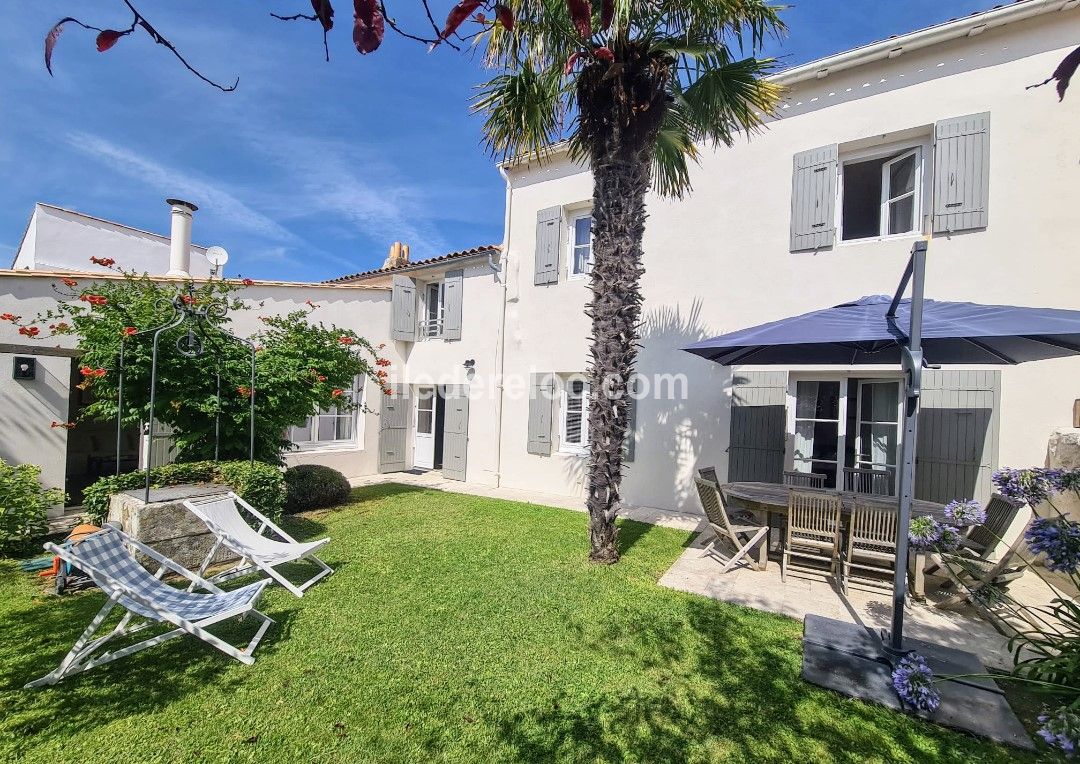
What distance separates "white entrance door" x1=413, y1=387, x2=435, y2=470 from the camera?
43.6 ft

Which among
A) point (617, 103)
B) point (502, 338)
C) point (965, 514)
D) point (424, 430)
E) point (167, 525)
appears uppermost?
point (617, 103)

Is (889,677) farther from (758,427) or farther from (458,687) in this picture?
(758,427)

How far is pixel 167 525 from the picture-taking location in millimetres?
5301

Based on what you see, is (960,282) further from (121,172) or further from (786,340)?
(121,172)

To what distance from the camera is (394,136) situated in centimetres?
689

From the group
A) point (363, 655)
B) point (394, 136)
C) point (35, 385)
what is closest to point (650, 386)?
point (394, 136)

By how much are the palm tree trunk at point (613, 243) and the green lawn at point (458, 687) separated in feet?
4.14

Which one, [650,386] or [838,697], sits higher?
[650,386]

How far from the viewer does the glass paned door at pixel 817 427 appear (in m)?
7.54

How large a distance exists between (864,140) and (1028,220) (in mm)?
2476

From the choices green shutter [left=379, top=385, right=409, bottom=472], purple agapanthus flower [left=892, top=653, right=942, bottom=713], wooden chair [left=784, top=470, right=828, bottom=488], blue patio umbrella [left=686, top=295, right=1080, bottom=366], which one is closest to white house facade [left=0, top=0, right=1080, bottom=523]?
wooden chair [left=784, top=470, right=828, bottom=488]

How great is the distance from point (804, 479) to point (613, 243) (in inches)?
196

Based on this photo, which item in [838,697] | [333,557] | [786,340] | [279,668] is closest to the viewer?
[838,697]

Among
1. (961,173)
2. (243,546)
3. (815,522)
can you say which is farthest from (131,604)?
(961,173)
